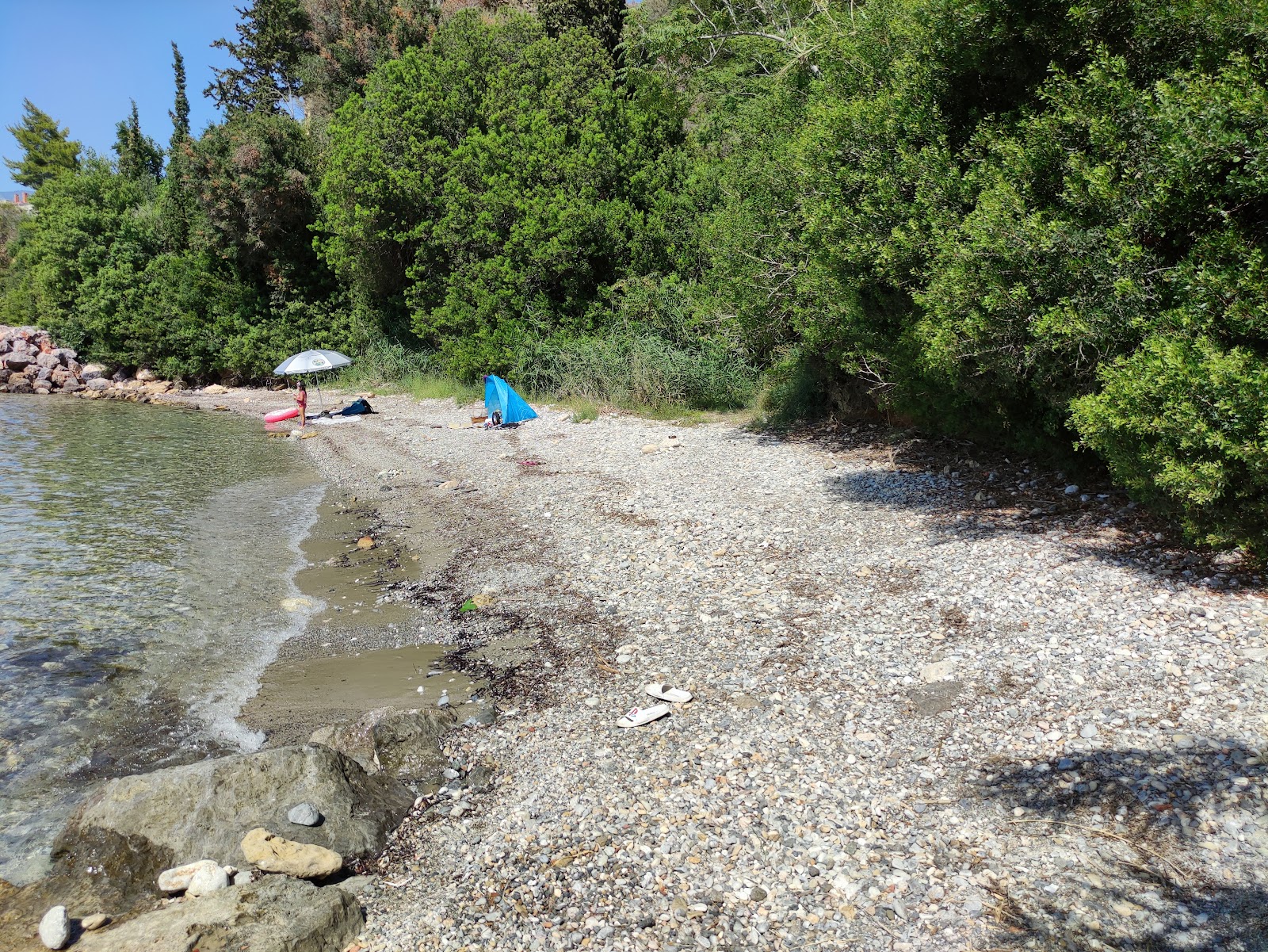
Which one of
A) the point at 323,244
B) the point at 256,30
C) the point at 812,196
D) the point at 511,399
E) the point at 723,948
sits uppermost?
the point at 256,30

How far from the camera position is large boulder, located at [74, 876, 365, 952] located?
379 centimetres

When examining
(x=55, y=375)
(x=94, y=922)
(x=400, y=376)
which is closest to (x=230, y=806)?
(x=94, y=922)

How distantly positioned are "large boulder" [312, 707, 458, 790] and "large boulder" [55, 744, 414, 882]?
235mm

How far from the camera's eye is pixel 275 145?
1127 inches

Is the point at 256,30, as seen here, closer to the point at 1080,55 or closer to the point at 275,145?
the point at 275,145

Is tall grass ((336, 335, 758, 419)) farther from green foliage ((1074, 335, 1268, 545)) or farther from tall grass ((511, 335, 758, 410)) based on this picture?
green foliage ((1074, 335, 1268, 545))

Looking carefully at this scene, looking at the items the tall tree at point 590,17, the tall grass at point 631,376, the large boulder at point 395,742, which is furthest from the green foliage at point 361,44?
the large boulder at point 395,742

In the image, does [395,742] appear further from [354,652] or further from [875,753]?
[875,753]

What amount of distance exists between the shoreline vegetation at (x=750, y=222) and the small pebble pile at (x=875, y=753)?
Result: 1.21 metres

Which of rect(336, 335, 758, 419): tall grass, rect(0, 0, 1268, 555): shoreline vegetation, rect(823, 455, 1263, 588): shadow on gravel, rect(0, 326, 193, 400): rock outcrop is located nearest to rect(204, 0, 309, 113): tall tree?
rect(0, 0, 1268, 555): shoreline vegetation

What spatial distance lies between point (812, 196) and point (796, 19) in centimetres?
806

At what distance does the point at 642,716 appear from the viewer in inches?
223

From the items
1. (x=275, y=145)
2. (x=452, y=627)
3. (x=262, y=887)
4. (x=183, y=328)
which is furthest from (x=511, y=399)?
(x=183, y=328)

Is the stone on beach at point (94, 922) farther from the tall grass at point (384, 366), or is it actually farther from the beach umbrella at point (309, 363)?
the tall grass at point (384, 366)
